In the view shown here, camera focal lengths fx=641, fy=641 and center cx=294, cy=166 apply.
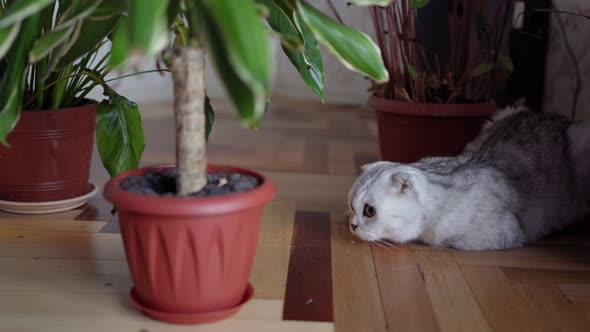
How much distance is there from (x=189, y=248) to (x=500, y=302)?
0.61m

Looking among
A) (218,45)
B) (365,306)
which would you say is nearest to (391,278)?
(365,306)

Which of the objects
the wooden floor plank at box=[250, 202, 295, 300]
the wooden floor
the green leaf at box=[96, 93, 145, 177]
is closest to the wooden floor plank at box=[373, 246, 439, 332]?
the wooden floor

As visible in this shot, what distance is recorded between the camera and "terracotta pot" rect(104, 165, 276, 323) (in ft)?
3.26

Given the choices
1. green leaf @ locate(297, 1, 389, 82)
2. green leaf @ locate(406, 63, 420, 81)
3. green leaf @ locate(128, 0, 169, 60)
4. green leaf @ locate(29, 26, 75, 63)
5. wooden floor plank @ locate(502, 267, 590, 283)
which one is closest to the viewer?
green leaf @ locate(128, 0, 169, 60)

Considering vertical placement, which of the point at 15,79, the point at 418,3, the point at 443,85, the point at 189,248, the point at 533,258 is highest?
the point at 418,3

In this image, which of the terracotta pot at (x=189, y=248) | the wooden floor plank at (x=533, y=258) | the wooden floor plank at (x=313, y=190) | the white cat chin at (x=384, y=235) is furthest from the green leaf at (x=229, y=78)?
the wooden floor plank at (x=313, y=190)

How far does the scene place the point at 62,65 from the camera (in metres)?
1.25

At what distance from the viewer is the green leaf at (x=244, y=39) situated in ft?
2.59

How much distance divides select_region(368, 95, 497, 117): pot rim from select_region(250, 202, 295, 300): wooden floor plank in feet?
1.39

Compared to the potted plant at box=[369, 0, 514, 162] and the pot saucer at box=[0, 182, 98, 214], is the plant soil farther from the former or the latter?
the potted plant at box=[369, 0, 514, 162]

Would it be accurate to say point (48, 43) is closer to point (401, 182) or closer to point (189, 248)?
point (189, 248)

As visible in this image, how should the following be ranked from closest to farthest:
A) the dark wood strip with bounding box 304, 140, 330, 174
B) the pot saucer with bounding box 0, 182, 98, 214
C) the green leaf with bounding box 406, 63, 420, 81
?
1. the pot saucer with bounding box 0, 182, 98, 214
2. the green leaf with bounding box 406, 63, 420, 81
3. the dark wood strip with bounding box 304, 140, 330, 174

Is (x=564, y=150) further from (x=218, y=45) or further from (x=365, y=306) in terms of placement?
(x=218, y=45)

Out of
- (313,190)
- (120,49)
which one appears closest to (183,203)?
(120,49)
